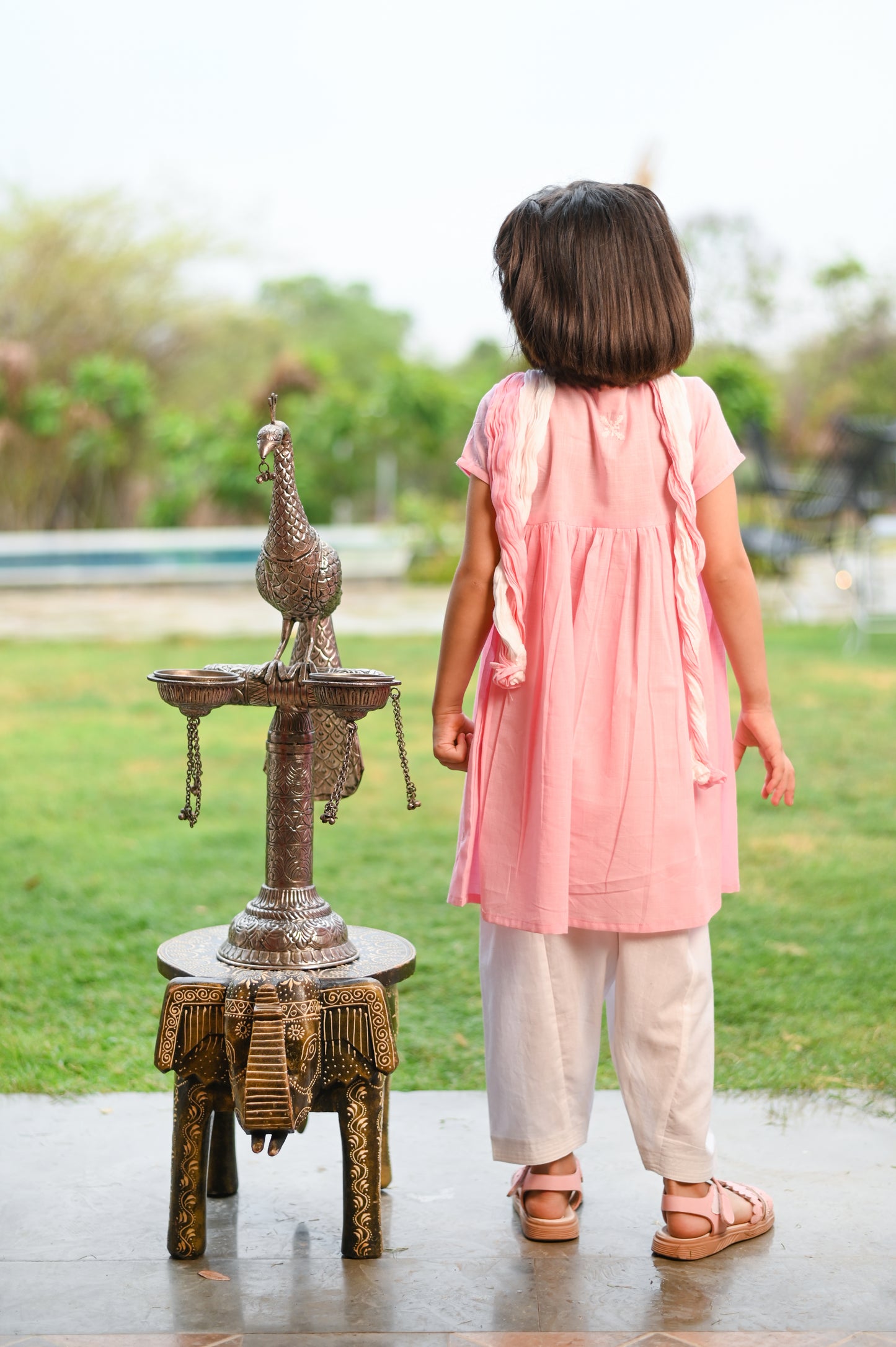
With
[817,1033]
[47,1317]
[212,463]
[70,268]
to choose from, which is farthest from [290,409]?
[47,1317]

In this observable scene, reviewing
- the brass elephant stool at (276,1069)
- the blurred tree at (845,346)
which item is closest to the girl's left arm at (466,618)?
the brass elephant stool at (276,1069)

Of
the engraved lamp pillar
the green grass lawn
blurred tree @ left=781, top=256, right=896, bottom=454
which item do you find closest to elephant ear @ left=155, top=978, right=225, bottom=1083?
the engraved lamp pillar

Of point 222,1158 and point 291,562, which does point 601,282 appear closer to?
point 291,562

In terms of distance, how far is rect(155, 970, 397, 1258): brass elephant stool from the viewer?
5.10ft

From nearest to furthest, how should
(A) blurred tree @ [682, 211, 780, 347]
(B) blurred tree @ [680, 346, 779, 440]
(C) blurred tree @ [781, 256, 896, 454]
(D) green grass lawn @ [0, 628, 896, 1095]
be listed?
1. (D) green grass lawn @ [0, 628, 896, 1095]
2. (B) blurred tree @ [680, 346, 779, 440]
3. (C) blurred tree @ [781, 256, 896, 454]
4. (A) blurred tree @ [682, 211, 780, 347]

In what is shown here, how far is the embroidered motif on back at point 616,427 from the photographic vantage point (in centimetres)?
167

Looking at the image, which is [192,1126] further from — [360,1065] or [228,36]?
[228,36]

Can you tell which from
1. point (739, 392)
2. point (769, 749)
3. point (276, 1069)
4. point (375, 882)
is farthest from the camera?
point (739, 392)

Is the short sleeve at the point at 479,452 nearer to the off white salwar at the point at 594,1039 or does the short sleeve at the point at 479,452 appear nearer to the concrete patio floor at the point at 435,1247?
the off white salwar at the point at 594,1039

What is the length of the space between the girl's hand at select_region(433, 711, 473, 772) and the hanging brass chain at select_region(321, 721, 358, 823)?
111 mm

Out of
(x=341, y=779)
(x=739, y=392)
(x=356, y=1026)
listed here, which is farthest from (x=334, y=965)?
(x=739, y=392)

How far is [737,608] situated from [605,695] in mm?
212

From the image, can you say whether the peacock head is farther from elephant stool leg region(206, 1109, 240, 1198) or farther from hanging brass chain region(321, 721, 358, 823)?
elephant stool leg region(206, 1109, 240, 1198)

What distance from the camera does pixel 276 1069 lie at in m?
1.55
